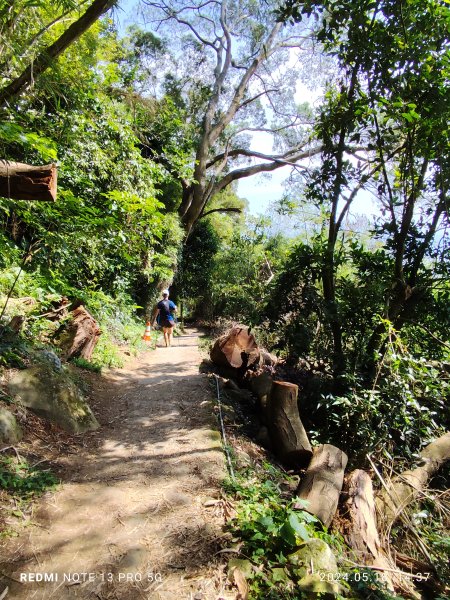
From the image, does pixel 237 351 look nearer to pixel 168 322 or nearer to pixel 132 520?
pixel 168 322

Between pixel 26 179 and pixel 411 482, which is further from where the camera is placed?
pixel 411 482

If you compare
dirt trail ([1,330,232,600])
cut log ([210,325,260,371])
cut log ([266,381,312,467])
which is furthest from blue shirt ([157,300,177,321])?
cut log ([266,381,312,467])

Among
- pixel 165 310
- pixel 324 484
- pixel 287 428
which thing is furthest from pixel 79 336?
pixel 324 484

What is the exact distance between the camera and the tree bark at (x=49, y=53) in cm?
286

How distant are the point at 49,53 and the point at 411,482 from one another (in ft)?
20.1

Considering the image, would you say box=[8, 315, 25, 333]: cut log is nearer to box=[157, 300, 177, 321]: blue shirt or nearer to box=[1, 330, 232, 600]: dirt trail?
box=[1, 330, 232, 600]: dirt trail

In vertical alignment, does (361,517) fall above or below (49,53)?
below

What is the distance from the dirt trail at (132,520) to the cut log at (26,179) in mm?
2478

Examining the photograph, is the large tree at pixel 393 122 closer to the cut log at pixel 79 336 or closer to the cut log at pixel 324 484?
the cut log at pixel 324 484

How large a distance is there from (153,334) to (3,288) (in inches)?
257

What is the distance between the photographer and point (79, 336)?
5.98m

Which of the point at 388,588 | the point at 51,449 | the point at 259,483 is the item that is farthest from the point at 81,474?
the point at 388,588

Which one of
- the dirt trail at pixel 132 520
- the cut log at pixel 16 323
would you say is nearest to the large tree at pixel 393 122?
the dirt trail at pixel 132 520

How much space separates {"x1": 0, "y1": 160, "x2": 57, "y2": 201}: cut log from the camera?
241 centimetres
